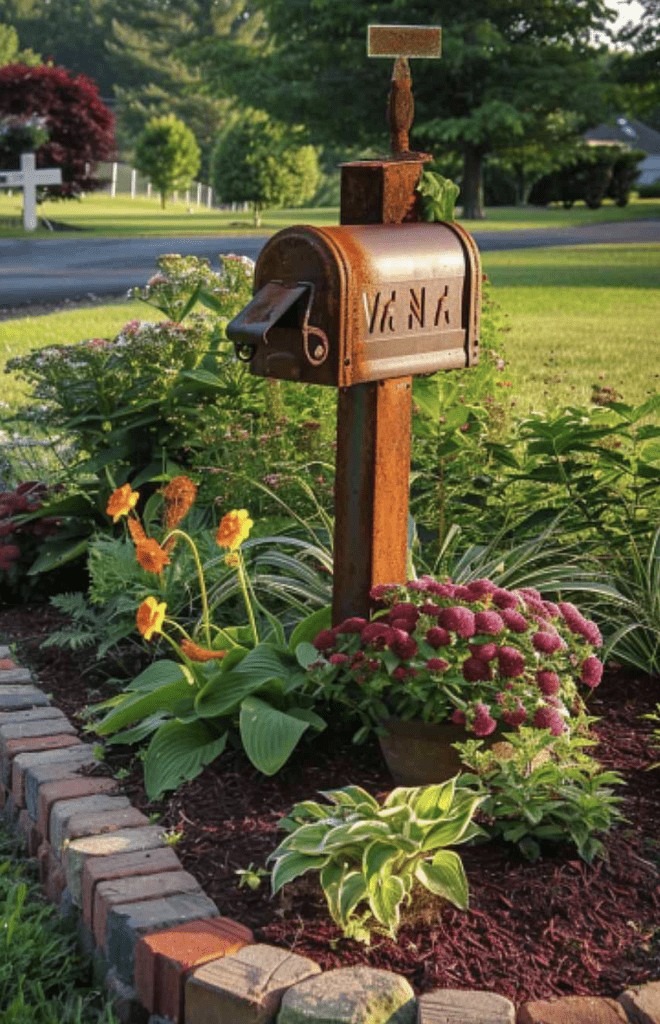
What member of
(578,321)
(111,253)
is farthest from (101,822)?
(111,253)

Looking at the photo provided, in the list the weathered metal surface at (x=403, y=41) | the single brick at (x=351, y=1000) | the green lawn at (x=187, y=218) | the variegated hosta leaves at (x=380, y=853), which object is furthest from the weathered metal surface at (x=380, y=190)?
the green lawn at (x=187, y=218)

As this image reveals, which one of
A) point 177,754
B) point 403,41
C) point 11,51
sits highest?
point 11,51

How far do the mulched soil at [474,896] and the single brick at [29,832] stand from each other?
0.21m

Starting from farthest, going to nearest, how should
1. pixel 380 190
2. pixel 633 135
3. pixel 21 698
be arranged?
1. pixel 633 135
2. pixel 21 698
3. pixel 380 190

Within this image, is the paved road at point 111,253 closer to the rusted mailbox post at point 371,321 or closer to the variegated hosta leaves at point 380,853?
the rusted mailbox post at point 371,321

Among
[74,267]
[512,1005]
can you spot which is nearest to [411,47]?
[512,1005]

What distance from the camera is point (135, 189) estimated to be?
177 ft

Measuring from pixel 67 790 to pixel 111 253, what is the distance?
18.5 metres

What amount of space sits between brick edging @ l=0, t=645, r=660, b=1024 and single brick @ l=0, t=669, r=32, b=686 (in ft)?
1.41

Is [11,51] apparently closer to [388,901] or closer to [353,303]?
[353,303]

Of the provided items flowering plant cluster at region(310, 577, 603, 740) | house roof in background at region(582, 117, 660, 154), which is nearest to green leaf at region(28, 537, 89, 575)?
flowering plant cluster at region(310, 577, 603, 740)

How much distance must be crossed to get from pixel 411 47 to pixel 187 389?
1.53 meters

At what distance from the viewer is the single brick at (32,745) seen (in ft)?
10.5

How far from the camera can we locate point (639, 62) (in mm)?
31250
